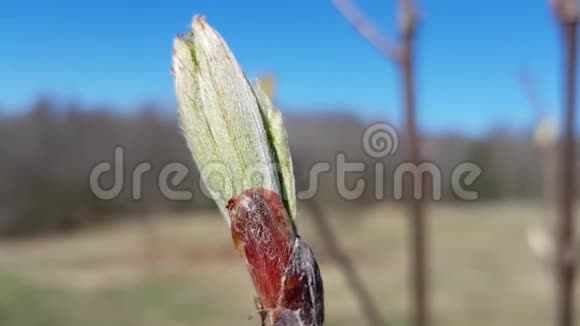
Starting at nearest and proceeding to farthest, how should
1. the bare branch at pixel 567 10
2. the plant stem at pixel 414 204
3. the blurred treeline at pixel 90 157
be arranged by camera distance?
the bare branch at pixel 567 10, the plant stem at pixel 414 204, the blurred treeline at pixel 90 157

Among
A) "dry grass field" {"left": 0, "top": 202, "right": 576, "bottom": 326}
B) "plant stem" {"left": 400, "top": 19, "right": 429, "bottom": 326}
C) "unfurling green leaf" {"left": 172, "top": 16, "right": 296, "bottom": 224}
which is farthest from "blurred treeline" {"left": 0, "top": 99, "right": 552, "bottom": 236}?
"unfurling green leaf" {"left": 172, "top": 16, "right": 296, "bottom": 224}

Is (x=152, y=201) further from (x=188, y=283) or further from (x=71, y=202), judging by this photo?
(x=188, y=283)

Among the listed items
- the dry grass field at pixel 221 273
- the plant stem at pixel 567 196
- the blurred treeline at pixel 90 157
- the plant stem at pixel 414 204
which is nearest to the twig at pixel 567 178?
the plant stem at pixel 567 196

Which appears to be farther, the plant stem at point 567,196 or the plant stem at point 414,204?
the plant stem at point 414,204

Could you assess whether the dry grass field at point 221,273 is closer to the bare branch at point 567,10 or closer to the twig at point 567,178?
the twig at point 567,178

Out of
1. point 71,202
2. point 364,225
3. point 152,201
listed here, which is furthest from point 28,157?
point 364,225

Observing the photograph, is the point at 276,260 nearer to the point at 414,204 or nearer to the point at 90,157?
the point at 414,204

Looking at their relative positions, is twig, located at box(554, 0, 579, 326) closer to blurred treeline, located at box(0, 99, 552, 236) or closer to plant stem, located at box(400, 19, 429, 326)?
plant stem, located at box(400, 19, 429, 326)
